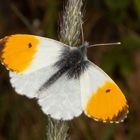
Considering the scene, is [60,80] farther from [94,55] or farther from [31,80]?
[94,55]

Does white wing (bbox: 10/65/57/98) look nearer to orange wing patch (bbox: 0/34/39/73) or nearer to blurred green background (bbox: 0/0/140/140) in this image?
orange wing patch (bbox: 0/34/39/73)

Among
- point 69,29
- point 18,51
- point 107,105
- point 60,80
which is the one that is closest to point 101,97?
point 107,105

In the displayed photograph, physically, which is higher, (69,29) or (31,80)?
(69,29)

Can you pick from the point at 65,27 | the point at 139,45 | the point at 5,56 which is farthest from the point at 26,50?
the point at 139,45

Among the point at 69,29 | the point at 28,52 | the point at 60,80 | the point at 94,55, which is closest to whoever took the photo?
the point at 69,29

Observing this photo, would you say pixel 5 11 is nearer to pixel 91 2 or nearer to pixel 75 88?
pixel 91 2

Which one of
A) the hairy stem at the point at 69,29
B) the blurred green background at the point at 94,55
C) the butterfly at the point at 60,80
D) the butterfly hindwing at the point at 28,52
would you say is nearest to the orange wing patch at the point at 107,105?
the butterfly at the point at 60,80

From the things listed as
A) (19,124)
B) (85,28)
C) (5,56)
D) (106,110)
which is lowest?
(19,124)

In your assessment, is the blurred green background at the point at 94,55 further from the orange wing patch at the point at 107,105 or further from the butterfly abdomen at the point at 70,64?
the orange wing patch at the point at 107,105
